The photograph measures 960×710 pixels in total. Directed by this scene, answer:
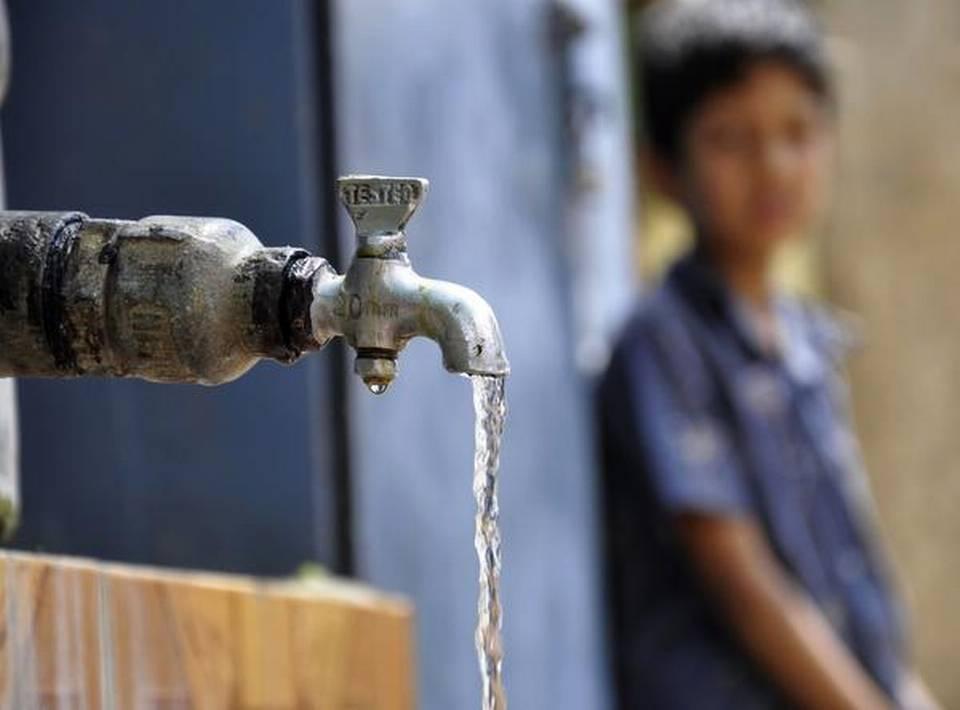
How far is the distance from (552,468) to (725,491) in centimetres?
20

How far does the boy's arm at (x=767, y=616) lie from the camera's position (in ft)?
8.12

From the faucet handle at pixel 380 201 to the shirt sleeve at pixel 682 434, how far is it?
1.46 metres

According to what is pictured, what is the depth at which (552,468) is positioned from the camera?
8.27 feet

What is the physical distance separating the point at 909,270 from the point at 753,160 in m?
1.76

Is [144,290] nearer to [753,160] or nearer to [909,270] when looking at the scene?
[753,160]

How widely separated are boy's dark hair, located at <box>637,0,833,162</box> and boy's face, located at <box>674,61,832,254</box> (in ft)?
0.06

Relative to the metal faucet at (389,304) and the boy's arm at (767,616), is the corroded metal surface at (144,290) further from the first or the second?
the boy's arm at (767,616)

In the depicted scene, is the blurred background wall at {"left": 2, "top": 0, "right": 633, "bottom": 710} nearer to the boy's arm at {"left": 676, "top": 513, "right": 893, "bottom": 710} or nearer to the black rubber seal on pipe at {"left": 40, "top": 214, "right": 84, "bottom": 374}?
the boy's arm at {"left": 676, "top": 513, "right": 893, "bottom": 710}

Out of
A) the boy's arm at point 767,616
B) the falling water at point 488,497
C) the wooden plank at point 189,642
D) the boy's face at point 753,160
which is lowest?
the boy's arm at point 767,616

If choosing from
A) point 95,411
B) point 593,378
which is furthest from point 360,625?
point 593,378

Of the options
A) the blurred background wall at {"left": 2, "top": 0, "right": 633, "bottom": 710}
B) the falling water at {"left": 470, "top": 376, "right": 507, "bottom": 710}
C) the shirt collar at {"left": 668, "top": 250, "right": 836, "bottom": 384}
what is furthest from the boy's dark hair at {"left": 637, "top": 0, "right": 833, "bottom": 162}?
the falling water at {"left": 470, "top": 376, "right": 507, "bottom": 710}

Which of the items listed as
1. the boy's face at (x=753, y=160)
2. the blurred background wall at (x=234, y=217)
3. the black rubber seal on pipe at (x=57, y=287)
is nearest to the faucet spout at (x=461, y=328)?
the black rubber seal on pipe at (x=57, y=287)

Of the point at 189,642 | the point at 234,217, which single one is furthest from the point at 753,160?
the point at 189,642

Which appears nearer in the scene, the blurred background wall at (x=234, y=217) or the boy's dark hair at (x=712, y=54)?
the blurred background wall at (x=234, y=217)
